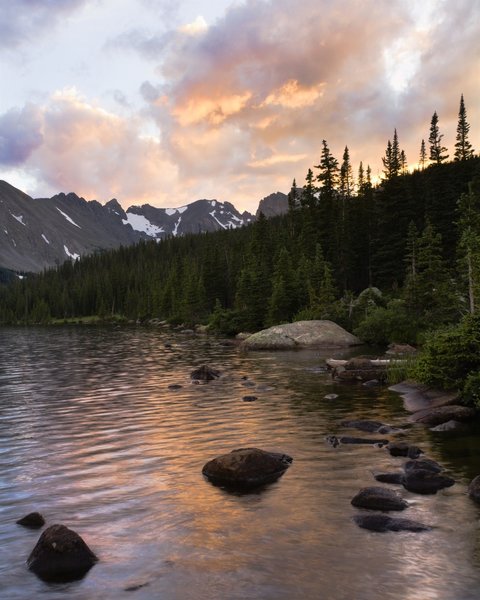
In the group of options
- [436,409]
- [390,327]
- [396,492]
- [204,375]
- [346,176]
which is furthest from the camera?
[346,176]

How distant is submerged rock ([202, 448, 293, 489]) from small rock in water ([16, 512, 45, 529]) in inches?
167

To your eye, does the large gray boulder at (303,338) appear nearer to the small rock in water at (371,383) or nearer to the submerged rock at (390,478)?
the small rock in water at (371,383)

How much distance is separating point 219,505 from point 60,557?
3797 mm

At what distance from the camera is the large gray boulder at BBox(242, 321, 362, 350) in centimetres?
5125

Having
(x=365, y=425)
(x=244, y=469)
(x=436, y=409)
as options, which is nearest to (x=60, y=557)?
(x=244, y=469)

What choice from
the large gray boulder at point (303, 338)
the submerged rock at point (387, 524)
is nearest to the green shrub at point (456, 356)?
the submerged rock at point (387, 524)

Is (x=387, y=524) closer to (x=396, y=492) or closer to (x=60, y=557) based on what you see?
(x=396, y=492)

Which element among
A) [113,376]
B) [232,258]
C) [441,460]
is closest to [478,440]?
[441,460]

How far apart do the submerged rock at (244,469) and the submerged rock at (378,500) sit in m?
2.60

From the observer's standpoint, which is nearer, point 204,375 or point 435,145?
point 204,375

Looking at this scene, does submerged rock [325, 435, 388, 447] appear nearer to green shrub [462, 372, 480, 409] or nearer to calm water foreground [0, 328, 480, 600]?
calm water foreground [0, 328, 480, 600]

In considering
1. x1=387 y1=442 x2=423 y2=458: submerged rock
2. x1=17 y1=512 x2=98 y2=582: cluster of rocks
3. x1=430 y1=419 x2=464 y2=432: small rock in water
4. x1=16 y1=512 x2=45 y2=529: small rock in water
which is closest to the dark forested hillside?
x1=430 y1=419 x2=464 y2=432: small rock in water

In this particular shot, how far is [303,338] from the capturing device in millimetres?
51812

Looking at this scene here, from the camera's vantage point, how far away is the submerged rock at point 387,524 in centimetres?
1046
